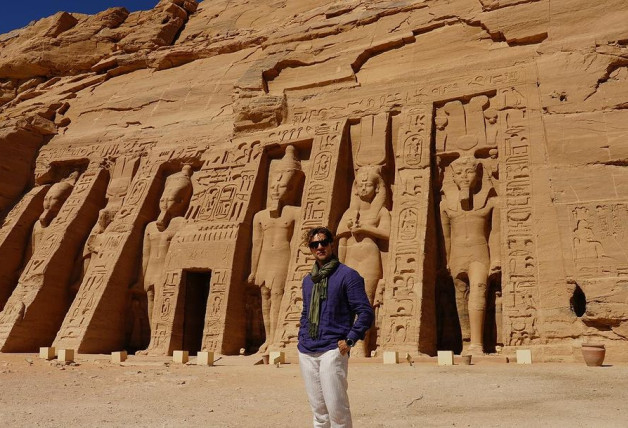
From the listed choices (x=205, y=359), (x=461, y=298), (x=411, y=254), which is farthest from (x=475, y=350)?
(x=205, y=359)

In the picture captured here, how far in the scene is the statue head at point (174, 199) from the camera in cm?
1247

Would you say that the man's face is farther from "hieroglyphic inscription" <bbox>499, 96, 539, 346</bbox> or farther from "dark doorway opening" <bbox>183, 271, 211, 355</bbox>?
"dark doorway opening" <bbox>183, 271, 211, 355</bbox>

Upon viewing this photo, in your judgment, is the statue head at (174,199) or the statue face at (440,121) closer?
the statue face at (440,121)

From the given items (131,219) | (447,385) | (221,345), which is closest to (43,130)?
(131,219)

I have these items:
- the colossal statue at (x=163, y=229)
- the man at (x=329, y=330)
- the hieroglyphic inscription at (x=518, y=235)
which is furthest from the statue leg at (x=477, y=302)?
the man at (x=329, y=330)

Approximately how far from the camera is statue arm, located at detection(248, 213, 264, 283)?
1097 centimetres

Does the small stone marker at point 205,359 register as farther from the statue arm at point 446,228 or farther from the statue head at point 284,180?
the statue arm at point 446,228

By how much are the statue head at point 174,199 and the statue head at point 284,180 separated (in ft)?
6.69

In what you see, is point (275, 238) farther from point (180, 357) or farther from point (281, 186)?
point (180, 357)

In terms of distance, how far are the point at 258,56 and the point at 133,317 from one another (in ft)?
23.2

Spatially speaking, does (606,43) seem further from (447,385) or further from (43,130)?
(43,130)

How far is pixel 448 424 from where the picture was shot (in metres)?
4.10

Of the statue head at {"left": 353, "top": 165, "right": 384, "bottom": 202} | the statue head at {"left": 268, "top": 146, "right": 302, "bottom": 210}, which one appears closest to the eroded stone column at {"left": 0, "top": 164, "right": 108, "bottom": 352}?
the statue head at {"left": 268, "top": 146, "right": 302, "bottom": 210}

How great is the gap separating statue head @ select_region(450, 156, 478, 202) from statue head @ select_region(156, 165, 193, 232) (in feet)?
18.7
